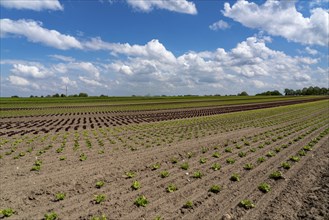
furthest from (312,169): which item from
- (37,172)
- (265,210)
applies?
(37,172)

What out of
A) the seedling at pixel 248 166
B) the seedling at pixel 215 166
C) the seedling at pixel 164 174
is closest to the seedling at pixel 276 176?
the seedling at pixel 248 166

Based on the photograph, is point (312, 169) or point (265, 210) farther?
point (312, 169)

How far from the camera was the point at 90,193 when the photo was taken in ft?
27.0

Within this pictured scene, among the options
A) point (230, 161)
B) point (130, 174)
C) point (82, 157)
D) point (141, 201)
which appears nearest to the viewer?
point (141, 201)

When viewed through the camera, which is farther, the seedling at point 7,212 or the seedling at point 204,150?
the seedling at point 204,150

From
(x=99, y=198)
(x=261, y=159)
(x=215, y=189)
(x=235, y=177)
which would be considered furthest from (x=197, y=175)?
(x=261, y=159)

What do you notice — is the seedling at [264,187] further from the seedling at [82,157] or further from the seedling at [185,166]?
the seedling at [82,157]

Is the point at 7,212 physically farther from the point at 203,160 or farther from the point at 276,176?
the point at 276,176

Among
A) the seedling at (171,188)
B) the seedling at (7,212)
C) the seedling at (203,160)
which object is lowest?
the seedling at (7,212)

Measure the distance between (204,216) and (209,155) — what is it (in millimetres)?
6601

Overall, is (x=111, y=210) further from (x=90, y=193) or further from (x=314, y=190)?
(x=314, y=190)

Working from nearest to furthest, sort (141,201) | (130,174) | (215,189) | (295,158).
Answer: (141,201) < (215,189) < (130,174) < (295,158)

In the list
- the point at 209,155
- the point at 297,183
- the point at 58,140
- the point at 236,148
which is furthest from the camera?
the point at 58,140

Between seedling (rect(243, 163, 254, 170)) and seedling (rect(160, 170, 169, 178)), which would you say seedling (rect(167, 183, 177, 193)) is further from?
seedling (rect(243, 163, 254, 170))
